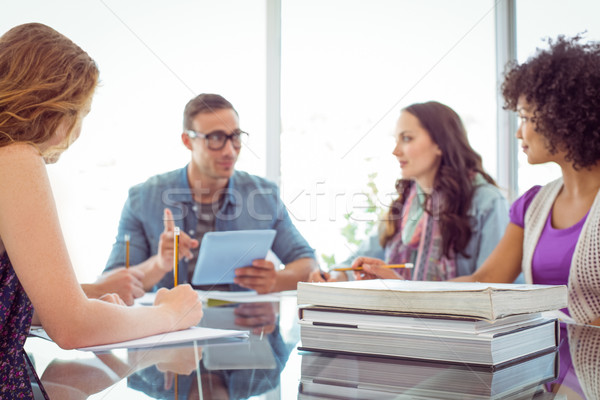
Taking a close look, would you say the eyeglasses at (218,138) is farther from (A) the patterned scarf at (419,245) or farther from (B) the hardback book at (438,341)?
(B) the hardback book at (438,341)

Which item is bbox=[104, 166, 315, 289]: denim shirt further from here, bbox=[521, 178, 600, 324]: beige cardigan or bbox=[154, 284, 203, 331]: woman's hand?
bbox=[154, 284, 203, 331]: woman's hand

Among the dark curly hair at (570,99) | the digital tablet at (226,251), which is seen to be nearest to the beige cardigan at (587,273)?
the dark curly hair at (570,99)

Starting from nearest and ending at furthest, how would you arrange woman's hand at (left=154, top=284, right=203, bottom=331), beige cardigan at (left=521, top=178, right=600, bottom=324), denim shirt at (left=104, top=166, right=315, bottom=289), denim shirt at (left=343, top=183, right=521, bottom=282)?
woman's hand at (left=154, top=284, right=203, bottom=331), beige cardigan at (left=521, top=178, right=600, bottom=324), denim shirt at (left=343, top=183, right=521, bottom=282), denim shirt at (left=104, top=166, right=315, bottom=289)

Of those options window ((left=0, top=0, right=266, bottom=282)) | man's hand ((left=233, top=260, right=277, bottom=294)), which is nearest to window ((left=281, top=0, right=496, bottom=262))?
window ((left=0, top=0, right=266, bottom=282))

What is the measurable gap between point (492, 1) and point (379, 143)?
979 mm

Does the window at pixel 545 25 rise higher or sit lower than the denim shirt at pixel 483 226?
higher

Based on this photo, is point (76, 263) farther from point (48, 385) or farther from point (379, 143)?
point (48, 385)

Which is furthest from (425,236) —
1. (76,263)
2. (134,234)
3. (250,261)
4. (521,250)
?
(76,263)

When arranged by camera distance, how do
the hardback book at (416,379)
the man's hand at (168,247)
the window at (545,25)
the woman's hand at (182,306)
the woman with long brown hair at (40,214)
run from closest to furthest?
the hardback book at (416,379), the woman with long brown hair at (40,214), the woman's hand at (182,306), the man's hand at (168,247), the window at (545,25)

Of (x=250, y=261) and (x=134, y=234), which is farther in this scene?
(x=134, y=234)

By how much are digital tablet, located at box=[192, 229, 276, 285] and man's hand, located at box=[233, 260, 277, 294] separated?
0.8 inches

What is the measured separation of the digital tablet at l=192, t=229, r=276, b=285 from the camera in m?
1.27

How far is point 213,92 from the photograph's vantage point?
2.45 meters

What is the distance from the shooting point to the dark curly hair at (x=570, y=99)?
1.27 meters
